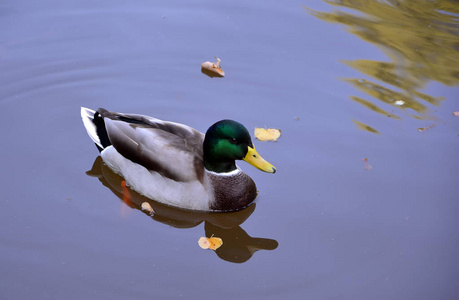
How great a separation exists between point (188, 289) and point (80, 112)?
9.11ft

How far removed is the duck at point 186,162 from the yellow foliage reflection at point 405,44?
225 centimetres

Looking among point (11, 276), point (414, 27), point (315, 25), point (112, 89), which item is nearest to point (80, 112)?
point (112, 89)

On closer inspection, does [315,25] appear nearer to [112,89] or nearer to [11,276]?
[112,89]

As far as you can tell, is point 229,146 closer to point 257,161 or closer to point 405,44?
point 257,161

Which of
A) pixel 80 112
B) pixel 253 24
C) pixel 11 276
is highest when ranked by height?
pixel 253 24

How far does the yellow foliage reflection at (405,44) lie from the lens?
22.4 feet

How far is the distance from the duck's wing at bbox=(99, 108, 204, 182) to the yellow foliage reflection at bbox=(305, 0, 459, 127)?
244 centimetres

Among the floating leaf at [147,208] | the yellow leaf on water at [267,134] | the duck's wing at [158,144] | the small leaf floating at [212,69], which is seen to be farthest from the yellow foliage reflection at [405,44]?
the floating leaf at [147,208]

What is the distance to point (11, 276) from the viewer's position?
Result: 4410mm

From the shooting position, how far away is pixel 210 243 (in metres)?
4.84

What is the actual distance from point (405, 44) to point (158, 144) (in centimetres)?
431

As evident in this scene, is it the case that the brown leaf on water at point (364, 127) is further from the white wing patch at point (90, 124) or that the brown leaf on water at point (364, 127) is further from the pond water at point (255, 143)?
the white wing patch at point (90, 124)

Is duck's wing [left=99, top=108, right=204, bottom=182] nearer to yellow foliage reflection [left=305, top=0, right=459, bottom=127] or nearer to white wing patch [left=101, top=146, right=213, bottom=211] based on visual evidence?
white wing patch [left=101, top=146, right=213, bottom=211]

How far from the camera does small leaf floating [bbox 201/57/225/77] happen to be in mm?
6996
